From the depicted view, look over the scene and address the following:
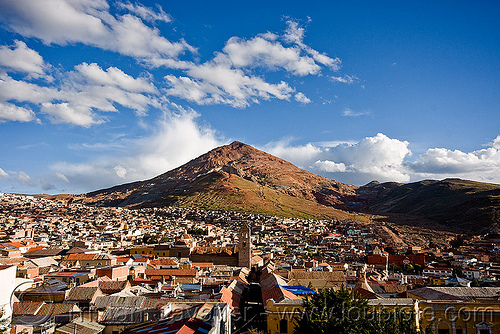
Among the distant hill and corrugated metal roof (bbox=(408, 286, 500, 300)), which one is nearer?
corrugated metal roof (bbox=(408, 286, 500, 300))

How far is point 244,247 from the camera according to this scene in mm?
41125

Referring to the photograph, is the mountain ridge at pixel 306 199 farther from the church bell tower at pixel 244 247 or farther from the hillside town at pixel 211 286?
the church bell tower at pixel 244 247

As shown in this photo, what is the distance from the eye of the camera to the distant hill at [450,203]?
97688 millimetres

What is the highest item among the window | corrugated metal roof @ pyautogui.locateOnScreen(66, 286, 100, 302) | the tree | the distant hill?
the distant hill

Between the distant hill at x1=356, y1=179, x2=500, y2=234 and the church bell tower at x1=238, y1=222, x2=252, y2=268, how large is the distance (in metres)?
71.5

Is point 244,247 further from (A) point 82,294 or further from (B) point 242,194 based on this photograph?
(B) point 242,194

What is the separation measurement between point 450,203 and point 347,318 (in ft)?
432

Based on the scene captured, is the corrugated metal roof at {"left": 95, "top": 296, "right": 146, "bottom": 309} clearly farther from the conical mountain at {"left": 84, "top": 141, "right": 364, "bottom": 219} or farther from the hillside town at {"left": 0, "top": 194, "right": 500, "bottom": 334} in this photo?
the conical mountain at {"left": 84, "top": 141, "right": 364, "bottom": 219}

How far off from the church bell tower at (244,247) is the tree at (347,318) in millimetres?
27491

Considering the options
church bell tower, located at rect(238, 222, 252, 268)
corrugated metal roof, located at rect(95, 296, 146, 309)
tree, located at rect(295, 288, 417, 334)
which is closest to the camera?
tree, located at rect(295, 288, 417, 334)

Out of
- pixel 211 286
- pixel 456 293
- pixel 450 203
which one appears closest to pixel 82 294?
pixel 211 286

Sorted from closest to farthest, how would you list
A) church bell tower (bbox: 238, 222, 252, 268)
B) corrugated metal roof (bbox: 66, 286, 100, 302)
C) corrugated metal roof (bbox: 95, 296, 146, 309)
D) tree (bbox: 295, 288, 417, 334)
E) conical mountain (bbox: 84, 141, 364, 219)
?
tree (bbox: 295, 288, 417, 334) → corrugated metal roof (bbox: 95, 296, 146, 309) → corrugated metal roof (bbox: 66, 286, 100, 302) → church bell tower (bbox: 238, 222, 252, 268) → conical mountain (bbox: 84, 141, 364, 219)

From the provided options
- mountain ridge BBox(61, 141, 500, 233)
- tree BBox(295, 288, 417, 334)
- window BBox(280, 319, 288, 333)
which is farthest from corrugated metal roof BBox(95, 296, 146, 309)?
mountain ridge BBox(61, 141, 500, 233)

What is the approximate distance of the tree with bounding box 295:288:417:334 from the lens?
37.6ft
